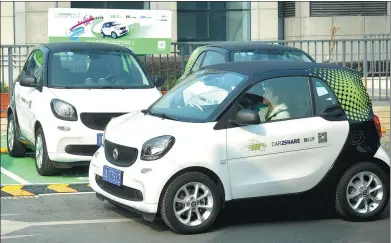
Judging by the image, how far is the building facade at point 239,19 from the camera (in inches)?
852

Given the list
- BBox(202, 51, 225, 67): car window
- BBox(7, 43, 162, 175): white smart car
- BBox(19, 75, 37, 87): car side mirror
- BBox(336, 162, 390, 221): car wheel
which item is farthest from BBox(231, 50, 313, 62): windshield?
BBox(336, 162, 390, 221): car wheel

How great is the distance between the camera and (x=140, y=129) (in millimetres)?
7996

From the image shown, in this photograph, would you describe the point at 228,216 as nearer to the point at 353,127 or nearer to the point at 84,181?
the point at 353,127

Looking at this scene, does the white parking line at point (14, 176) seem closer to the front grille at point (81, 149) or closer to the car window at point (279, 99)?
the front grille at point (81, 149)

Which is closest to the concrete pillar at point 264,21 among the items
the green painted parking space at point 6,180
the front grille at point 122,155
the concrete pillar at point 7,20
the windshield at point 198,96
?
the concrete pillar at point 7,20

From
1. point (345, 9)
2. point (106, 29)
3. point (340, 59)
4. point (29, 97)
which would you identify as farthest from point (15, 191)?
point (345, 9)

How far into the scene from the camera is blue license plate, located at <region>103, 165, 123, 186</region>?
25.8ft

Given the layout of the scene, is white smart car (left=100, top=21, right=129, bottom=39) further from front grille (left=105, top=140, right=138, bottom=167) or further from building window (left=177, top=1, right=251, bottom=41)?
building window (left=177, top=1, right=251, bottom=41)

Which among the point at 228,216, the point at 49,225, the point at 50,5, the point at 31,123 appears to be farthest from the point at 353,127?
the point at 50,5

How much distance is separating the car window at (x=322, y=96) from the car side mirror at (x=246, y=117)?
0.82 meters

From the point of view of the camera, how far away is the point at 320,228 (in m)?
8.12

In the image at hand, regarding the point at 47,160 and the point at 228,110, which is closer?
the point at 228,110

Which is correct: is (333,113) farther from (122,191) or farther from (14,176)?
(14,176)

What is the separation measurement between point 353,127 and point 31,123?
4.60 meters
